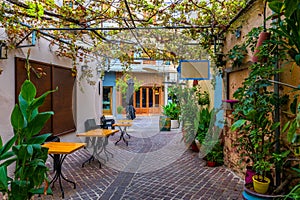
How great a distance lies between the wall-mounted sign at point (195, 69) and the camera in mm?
4977

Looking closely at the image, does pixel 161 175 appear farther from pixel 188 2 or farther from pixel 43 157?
pixel 188 2

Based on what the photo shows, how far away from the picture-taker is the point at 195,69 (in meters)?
5.03

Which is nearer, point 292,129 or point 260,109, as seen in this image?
point 292,129

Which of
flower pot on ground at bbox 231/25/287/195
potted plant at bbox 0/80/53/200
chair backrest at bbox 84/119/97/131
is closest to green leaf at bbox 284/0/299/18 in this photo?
flower pot on ground at bbox 231/25/287/195

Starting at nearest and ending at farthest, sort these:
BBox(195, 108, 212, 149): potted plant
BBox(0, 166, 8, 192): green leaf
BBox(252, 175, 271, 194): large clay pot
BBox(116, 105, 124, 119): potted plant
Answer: BBox(0, 166, 8, 192): green leaf, BBox(252, 175, 271, 194): large clay pot, BBox(195, 108, 212, 149): potted plant, BBox(116, 105, 124, 119): potted plant

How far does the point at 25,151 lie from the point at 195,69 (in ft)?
13.1

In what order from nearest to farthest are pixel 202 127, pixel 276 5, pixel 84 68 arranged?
pixel 276 5, pixel 202 127, pixel 84 68

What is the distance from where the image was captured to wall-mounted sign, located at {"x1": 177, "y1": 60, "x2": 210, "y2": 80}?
4977 mm

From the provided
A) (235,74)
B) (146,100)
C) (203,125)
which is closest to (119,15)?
(235,74)

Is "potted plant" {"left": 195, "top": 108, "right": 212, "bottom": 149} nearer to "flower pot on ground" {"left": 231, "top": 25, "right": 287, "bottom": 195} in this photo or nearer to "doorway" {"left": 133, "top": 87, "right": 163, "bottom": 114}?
"flower pot on ground" {"left": 231, "top": 25, "right": 287, "bottom": 195}

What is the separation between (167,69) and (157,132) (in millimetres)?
4498

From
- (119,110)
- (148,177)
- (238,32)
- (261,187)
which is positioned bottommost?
(148,177)

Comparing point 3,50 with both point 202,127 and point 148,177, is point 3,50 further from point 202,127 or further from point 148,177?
point 202,127

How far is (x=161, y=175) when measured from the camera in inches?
167
